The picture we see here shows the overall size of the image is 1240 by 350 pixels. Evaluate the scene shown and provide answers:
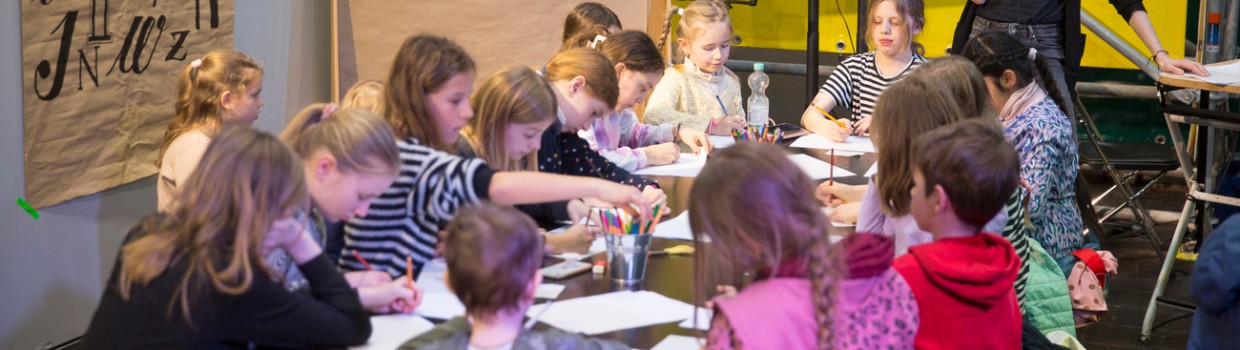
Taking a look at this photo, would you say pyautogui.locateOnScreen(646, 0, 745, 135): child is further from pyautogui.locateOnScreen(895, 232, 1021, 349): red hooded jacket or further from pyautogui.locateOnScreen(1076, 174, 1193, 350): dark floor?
pyautogui.locateOnScreen(895, 232, 1021, 349): red hooded jacket

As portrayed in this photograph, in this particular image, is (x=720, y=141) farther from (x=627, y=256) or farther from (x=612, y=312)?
(x=612, y=312)

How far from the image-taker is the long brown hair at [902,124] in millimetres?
2354

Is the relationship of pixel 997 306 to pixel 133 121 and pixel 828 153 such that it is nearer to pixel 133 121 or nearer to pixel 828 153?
pixel 828 153

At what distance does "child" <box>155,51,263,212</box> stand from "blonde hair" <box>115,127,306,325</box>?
5.23ft

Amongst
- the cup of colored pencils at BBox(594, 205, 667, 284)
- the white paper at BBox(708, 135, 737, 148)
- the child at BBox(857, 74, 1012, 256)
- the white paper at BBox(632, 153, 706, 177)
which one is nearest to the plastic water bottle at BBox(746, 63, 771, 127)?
the white paper at BBox(708, 135, 737, 148)

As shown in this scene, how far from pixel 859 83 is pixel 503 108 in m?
2.32

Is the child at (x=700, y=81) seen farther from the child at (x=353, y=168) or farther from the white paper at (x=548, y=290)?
the child at (x=353, y=168)

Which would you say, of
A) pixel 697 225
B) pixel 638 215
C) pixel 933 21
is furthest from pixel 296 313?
pixel 933 21

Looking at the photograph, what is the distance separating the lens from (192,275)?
1692 mm

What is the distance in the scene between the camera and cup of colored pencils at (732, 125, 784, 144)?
3826mm

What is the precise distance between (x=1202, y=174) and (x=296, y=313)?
3.74m

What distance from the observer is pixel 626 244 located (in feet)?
7.54

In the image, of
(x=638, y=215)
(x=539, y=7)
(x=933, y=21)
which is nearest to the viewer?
(x=638, y=215)

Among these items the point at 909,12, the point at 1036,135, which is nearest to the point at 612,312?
the point at 1036,135
